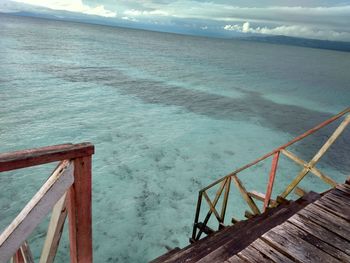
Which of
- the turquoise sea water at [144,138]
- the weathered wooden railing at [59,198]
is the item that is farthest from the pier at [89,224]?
the turquoise sea water at [144,138]

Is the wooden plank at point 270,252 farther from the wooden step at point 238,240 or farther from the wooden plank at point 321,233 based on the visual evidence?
the wooden plank at point 321,233

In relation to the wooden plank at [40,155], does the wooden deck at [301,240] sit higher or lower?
lower

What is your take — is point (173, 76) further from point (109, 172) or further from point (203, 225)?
point (203, 225)

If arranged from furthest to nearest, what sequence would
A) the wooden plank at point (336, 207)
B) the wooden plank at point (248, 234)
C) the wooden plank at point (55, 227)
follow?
the wooden plank at point (336, 207) → the wooden plank at point (248, 234) → the wooden plank at point (55, 227)

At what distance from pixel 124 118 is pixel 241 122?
9795 millimetres

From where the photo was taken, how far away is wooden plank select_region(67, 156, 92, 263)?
2252mm

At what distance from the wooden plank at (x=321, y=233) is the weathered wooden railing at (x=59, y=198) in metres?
3.32

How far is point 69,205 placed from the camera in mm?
2367

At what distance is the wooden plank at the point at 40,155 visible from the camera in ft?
5.95

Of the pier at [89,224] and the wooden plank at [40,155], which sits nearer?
the wooden plank at [40,155]

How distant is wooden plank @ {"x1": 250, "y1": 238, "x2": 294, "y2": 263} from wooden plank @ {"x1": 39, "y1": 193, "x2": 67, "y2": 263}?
8.61ft

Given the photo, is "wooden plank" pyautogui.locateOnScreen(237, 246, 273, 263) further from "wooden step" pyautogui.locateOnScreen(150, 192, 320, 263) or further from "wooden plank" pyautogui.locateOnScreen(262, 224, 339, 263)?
"wooden step" pyautogui.locateOnScreen(150, 192, 320, 263)

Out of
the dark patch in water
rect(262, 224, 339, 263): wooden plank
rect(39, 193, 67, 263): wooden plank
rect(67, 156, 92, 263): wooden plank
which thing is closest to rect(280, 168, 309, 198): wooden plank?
rect(262, 224, 339, 263): wooden plank

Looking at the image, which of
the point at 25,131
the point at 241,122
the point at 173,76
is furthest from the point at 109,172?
the point at 173,76
